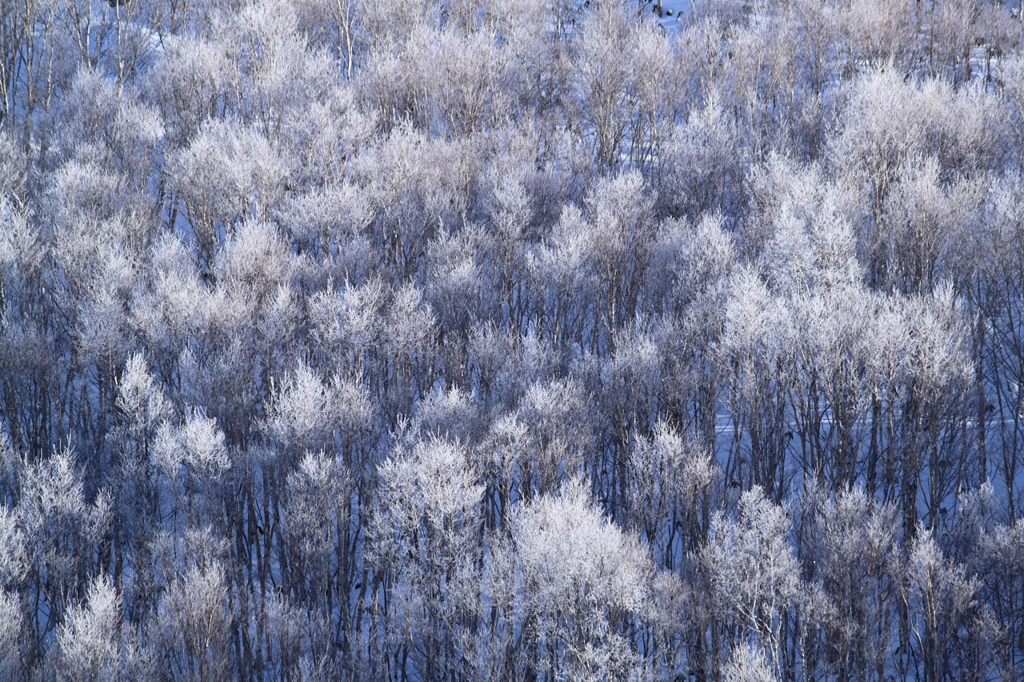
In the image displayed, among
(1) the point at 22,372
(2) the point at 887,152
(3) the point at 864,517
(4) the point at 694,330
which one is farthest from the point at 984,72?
(1) the point at 22,372

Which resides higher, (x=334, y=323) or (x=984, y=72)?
(x=984, y=72)

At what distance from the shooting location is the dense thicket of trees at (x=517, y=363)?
2653 centimetres

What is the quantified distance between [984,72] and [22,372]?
48892mm

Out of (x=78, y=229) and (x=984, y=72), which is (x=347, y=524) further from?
(x=984, y=72)

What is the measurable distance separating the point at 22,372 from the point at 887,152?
1387 inches

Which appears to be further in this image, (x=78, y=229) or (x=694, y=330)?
(x=78, y=229)

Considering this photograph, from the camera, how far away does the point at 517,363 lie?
34.5m

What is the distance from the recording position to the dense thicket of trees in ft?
87.0

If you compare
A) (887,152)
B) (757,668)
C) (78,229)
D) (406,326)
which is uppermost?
(887,152)

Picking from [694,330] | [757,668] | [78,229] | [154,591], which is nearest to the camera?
[757,668]

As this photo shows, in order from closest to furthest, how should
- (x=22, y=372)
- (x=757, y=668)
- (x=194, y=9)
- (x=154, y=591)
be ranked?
(x=757, y=668)
(x=154, y=591)
(x=22, y=372)
(x=194, y=9)

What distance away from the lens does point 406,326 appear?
3616cm

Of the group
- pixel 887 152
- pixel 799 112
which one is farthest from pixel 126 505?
pixel 799 112

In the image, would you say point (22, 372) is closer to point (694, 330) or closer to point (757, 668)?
point (694, 330)
